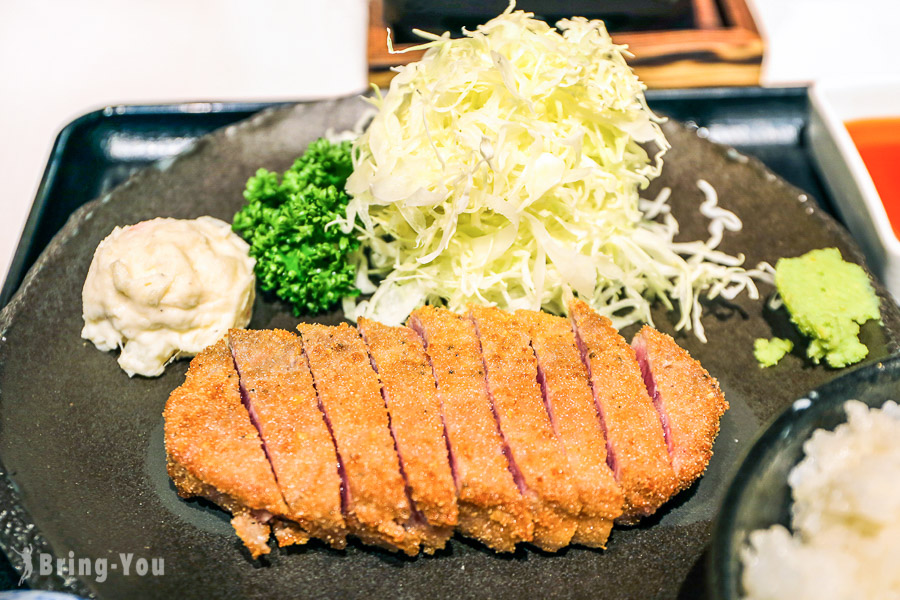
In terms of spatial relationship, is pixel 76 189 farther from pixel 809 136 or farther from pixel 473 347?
pixel 809 136

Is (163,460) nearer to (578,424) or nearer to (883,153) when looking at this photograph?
(578,424)

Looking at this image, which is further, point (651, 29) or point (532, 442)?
point (651, 29)

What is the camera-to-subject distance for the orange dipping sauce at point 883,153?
134 inches

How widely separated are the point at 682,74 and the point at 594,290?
193 cm

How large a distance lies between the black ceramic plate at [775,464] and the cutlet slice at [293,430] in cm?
116

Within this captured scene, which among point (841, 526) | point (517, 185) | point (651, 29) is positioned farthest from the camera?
point (651, 29)

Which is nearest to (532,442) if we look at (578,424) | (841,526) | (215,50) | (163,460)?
(578,424)

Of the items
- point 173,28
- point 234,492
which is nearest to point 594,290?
point 234,492

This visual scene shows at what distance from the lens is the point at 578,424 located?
2.42 meters

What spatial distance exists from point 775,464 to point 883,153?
2401 millimetres

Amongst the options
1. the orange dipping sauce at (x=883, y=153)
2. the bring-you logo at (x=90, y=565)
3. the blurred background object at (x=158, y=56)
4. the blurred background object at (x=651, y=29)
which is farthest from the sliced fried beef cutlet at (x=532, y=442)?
the blurred background object at (x=158, y=56)

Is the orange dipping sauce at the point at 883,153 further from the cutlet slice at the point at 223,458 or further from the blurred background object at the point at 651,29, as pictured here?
the cutlet slice at the point at 223,458

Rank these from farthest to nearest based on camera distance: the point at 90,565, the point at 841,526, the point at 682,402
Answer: the point at 682,402 < the point at 90,565 < the point at 841,526

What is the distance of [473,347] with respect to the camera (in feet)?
8.68
